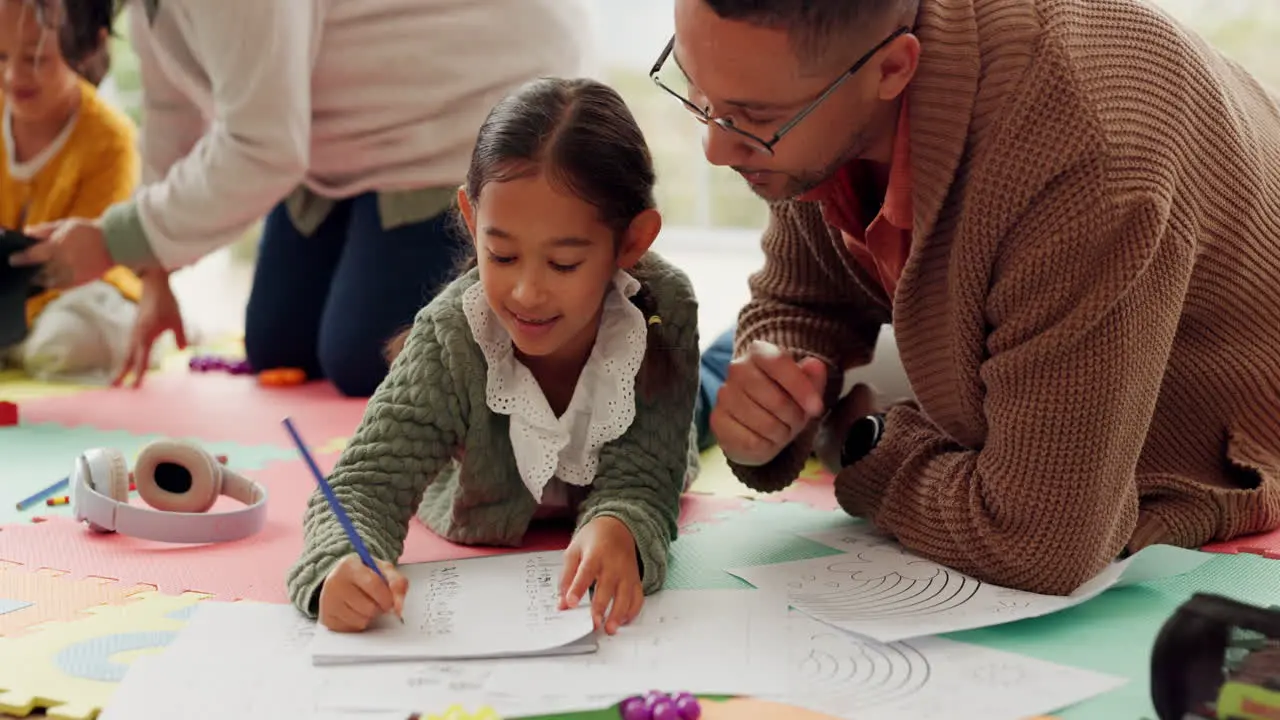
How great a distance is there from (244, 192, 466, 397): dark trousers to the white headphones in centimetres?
48

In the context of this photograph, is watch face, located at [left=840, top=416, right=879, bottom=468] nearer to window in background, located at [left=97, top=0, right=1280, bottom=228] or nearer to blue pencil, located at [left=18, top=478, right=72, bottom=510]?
blue pencil, located at [left=18, top=478, right=72, bottom=510]

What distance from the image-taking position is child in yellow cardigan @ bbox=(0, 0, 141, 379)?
2150 mm

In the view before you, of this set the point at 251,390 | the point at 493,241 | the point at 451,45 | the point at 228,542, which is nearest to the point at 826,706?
the point at 493,241

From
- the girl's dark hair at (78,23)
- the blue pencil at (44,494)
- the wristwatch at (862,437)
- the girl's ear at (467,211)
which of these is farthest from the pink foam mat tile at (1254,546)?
the girl's dark hair at (78,23)

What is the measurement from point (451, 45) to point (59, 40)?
70cm

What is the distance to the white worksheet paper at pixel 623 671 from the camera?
2.99ft

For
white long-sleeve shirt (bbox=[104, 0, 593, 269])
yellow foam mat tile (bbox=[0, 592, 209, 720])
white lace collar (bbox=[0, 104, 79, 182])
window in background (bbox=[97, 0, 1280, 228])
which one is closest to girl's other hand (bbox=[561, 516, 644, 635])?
yellow foam mat tile (bbox=[0, 592, 209, 720])

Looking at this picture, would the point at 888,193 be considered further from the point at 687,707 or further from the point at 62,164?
the point at 62,164

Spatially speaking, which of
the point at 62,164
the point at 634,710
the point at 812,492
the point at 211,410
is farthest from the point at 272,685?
the point at 62,164

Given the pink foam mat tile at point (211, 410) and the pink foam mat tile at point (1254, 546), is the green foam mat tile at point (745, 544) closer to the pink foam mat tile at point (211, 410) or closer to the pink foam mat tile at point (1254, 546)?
the pink foam mat tile at point (1254, 546)

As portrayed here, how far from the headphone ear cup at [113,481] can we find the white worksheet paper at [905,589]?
0.63 metres

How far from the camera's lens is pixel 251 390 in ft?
7.01

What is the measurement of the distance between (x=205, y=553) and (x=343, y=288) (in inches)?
31.1

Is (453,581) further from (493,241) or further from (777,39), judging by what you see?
(777,39)
